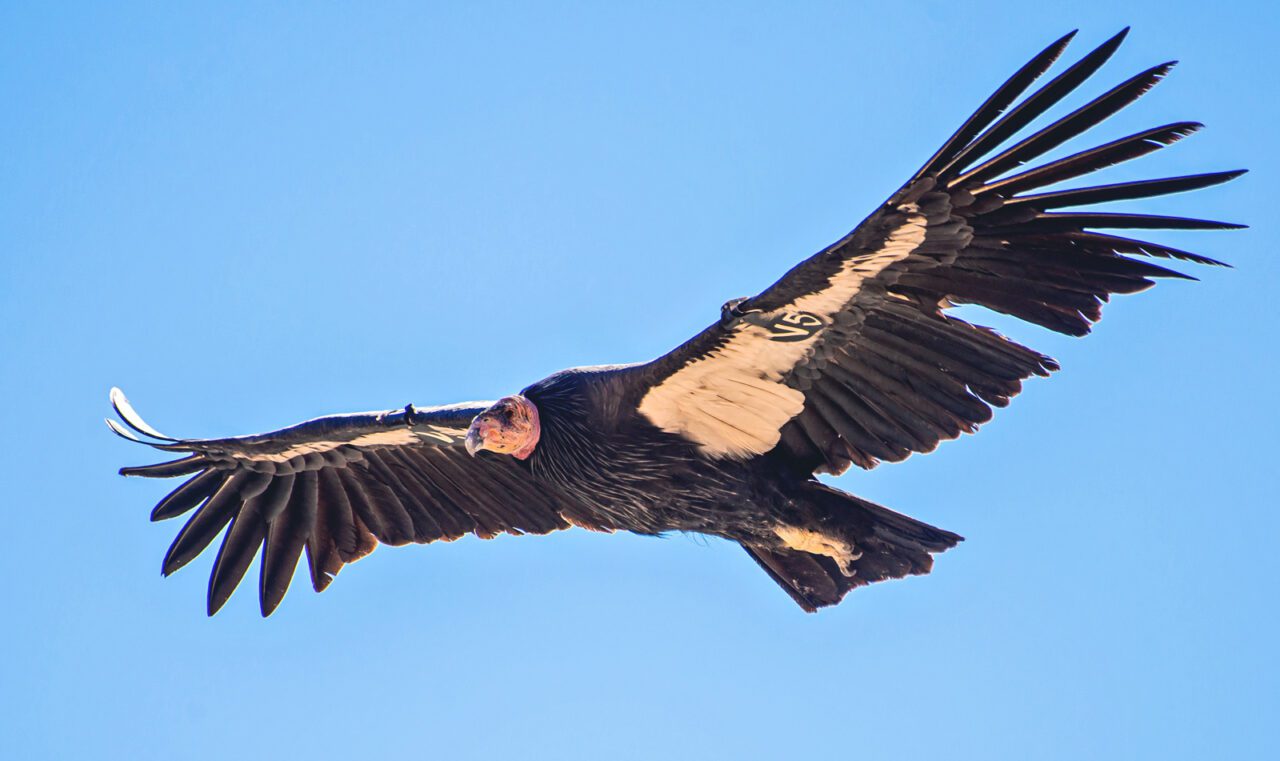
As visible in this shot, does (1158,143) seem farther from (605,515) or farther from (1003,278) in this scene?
(605,515)

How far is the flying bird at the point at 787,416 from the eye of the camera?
8.02m

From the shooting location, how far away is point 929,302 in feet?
27.8

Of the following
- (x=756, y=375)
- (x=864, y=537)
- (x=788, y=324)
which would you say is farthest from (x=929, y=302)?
(x=864, y=537)

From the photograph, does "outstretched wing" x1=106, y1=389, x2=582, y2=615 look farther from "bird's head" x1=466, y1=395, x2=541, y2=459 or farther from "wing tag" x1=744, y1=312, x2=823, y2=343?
"wing tag" x1=744, y1=312, x2=823, y2=343

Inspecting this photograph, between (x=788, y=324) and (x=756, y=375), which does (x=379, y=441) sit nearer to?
(x=756, y=375)

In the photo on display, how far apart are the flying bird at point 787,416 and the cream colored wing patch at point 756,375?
0.01m

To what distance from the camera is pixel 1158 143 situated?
7387 mm

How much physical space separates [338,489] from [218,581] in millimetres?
1025

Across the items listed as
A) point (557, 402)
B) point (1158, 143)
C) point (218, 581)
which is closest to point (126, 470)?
point (218, 581)

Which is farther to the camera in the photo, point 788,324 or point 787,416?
point 787,416

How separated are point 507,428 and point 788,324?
6.27 feet

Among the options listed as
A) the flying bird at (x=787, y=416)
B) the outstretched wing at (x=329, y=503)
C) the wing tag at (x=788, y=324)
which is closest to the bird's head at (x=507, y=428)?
the flying bird at (x=787, y=416)

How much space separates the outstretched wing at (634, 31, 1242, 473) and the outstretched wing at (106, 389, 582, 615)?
198 cm

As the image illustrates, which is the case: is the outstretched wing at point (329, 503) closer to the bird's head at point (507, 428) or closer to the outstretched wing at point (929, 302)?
the bird's head at point (507, 428)
